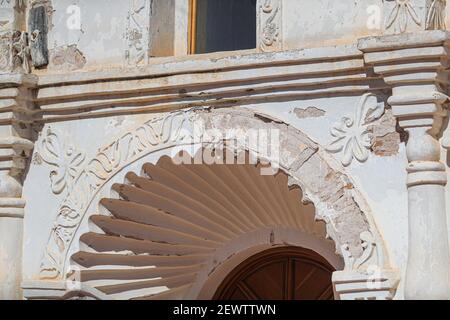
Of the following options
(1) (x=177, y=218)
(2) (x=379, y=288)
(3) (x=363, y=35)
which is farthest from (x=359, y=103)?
(1) (x=177, y=218)

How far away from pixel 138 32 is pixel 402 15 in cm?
171

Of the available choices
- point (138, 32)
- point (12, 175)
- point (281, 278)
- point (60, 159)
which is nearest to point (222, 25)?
point (138, 32)

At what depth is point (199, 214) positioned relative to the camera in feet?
28.3

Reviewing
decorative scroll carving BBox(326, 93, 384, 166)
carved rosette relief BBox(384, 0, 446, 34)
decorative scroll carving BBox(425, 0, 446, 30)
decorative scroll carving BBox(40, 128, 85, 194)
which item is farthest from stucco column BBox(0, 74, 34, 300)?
decorative scroll carving BBox(425, 0, 446, 30)

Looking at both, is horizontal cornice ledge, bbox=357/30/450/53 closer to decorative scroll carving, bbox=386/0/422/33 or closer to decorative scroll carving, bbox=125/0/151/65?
decorative scroll carving, bbox=386/0/422/33

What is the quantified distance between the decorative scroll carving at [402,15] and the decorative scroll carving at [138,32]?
158 cm

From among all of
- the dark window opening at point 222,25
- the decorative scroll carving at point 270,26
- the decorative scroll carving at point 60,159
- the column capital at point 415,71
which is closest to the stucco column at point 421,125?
the column capital at point 415,71

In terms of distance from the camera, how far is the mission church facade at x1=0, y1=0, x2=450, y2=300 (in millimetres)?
7238

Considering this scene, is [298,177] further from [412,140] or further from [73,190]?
[73,190]

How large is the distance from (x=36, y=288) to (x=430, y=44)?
2.75 metres

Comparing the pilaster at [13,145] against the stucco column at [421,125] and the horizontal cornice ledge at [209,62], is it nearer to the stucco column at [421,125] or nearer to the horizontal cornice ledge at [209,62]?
the horizontal cornice ledge at [209,62]

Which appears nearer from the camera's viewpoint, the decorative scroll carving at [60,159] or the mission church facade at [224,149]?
the mission church facade at [224,149]

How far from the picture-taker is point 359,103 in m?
7.49

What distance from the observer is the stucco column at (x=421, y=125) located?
23.2 ft
